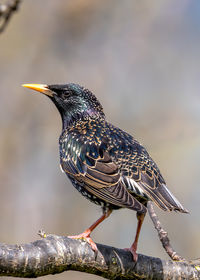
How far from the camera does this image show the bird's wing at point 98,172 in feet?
14.6

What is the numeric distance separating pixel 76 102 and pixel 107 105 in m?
3.24

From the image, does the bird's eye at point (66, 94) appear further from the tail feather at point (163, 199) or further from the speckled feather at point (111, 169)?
the tail feather at point (163, 199)

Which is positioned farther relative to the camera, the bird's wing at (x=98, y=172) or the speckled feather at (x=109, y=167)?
the speckled feather at (x=109, y=167)

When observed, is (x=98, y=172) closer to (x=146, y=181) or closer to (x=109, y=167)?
(x=109, y=167)

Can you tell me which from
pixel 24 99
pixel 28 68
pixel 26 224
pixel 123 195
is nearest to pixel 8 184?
pixel 26 224

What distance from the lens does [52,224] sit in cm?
866

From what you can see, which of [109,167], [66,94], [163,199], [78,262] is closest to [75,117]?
[66,94]

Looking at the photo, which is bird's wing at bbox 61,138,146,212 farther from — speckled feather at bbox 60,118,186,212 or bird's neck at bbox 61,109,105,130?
bird's neck at bbox 61,109,105,130

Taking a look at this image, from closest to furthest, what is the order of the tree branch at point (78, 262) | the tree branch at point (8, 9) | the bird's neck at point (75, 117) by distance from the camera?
the tree branch at point (8, 9)
the tree branch at point (78, 262)
the bird's neck at point (75, 117)

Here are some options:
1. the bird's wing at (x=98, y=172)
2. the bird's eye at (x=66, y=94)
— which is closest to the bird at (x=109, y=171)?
the bird's wing at (x=98, y=172)

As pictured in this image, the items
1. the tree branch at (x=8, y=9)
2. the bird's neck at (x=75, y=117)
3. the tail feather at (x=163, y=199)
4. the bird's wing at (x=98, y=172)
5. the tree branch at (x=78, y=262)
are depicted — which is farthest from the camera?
the bird's neck at (x=75, y=117)

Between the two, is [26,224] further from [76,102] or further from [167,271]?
[167,271]

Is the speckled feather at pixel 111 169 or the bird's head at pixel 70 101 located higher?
the bird's head at pixel 70 101

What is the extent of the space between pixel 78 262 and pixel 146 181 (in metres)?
1.22
